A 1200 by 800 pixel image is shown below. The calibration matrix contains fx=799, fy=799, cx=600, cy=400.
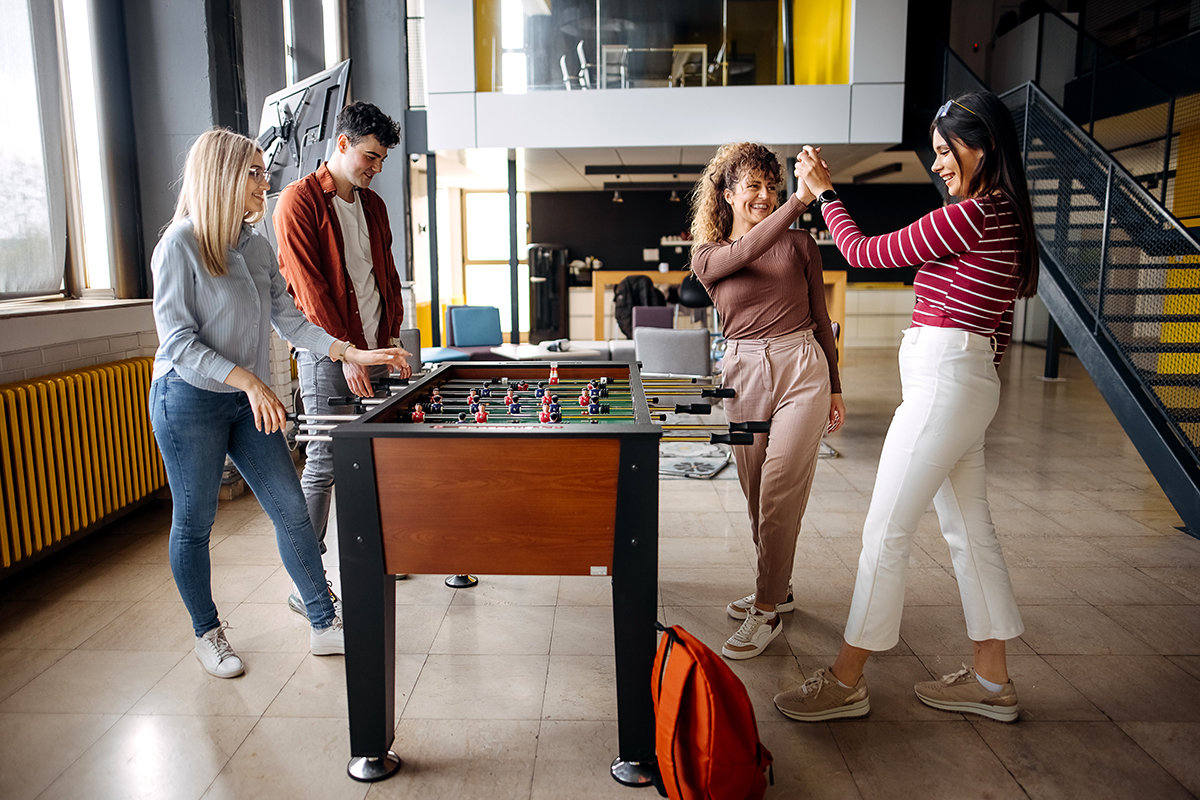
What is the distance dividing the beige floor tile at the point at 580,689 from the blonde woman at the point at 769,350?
0.45 meters

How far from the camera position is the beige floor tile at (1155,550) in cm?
361

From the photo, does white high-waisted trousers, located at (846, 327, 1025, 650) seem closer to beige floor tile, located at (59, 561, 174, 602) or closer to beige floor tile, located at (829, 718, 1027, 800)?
beige floor tile, located at (829, 718, 1027, 800)

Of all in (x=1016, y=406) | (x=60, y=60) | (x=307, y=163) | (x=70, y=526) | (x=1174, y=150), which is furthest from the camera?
(x=1174, y=150)

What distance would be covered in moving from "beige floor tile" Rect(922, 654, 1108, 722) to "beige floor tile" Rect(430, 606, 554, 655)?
1322 millimetres

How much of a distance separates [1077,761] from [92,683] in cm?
289

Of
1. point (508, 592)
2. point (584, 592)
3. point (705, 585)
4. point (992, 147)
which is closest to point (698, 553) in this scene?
point (705, 585)

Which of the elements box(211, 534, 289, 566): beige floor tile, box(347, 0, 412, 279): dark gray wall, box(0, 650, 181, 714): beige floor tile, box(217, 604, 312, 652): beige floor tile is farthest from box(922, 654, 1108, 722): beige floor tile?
box(347, 0, 412, 279): dark gray wall

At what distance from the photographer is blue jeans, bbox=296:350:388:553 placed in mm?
2965

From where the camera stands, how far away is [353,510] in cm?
194

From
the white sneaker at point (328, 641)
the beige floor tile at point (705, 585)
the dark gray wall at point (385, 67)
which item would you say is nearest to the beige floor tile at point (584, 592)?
the beige floor tile at point (705, 585)

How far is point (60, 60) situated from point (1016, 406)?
7934mm

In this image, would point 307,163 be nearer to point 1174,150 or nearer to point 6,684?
point 6,684

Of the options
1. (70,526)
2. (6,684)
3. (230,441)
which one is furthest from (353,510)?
(70,526)

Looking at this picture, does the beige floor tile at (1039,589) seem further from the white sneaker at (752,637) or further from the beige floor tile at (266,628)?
the beige floor tile at (266,628)
